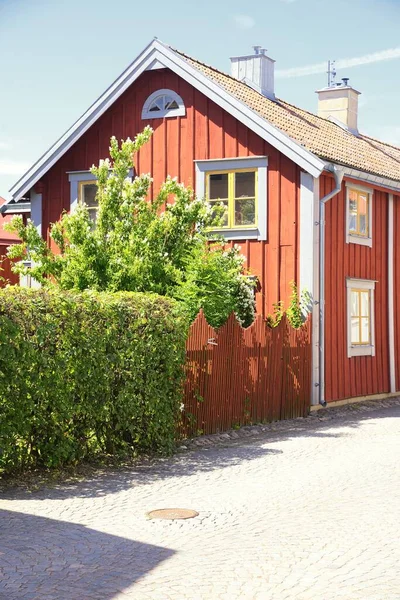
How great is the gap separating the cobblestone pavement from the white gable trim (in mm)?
8258

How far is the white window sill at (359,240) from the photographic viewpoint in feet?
72.2

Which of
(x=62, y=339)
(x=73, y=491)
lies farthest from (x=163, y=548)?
(x=62, y=339)

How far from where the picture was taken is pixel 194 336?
49.4ft

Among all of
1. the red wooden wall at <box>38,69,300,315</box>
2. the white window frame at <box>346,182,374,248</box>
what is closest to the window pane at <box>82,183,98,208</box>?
the red wooden wall at <box>38,69,300,315</box>

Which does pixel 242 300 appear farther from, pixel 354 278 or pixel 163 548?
pixel 163 548

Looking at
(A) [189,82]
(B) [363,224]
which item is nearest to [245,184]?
(A) [189,82]

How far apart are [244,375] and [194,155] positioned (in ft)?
22.3

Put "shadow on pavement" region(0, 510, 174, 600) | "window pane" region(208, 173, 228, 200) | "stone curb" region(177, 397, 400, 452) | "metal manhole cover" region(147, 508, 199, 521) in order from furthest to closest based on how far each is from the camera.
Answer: "window pane" region(208, 173, 228, 200) < "stone curb" region(177, 397, 400, 452) < "metal manhole cover" region(147, 508, 199, 521) < "shadow on pavement" region(0, 510, 174, 600)

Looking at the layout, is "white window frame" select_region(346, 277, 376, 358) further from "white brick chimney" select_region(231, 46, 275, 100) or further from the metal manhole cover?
the metal manhole cover

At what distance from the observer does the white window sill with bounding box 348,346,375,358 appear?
2198 centimetres

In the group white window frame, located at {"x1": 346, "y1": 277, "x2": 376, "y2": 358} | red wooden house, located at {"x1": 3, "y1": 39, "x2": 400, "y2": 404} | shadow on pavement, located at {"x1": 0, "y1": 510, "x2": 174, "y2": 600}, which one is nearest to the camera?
shadow on pavement, located at {"x1": 0, "y1": 510, "x2": 174, "y2": 600}

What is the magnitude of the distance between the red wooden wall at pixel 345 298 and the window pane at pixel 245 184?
1.51 meters

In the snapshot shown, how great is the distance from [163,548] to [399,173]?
19201mm

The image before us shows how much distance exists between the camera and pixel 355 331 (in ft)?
73.7
